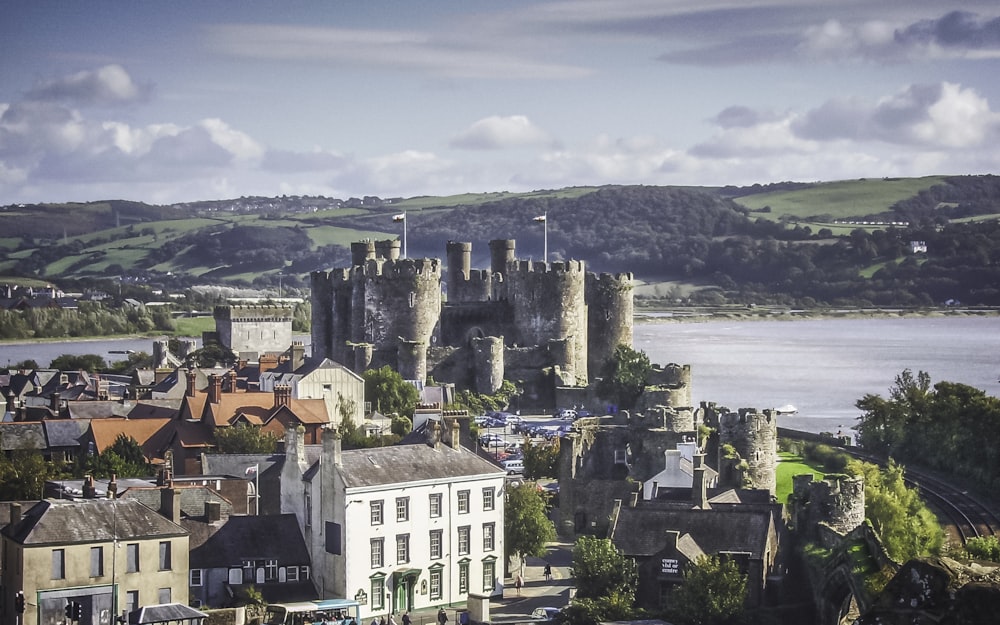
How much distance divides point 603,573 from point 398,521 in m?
5.15

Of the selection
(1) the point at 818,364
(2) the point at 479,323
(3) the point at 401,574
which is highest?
(2) the point at 479,323

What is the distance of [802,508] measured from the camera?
4294 cm

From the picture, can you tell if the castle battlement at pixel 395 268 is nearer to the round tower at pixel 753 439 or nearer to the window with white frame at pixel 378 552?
the round tower at pixel 753 439

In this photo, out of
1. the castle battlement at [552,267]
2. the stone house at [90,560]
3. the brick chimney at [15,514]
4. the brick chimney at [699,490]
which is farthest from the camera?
the castle battlement at [552,267]

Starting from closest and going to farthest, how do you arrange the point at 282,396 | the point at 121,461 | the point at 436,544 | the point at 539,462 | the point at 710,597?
the point at 710,597
the point at 436,544
the point at 121,461
the point at 539,462
the point at 282,396

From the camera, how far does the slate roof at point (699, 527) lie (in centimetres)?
4094

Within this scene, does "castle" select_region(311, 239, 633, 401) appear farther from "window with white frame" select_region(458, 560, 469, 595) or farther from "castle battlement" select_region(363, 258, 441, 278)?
"window with white frame" select_region(458, 560, 469, 595)

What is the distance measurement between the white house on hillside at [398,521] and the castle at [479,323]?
31.6m

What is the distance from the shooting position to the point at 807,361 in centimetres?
14875

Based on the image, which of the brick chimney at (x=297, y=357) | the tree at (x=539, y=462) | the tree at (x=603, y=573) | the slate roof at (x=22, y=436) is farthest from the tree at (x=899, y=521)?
the brick chimney at (x=297, y=357)

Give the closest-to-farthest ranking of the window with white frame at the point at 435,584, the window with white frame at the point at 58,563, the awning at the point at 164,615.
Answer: the awning at the point at 164,615 → the window with white frame at the point at 58,563 → the window with white frame at the point at 435,584

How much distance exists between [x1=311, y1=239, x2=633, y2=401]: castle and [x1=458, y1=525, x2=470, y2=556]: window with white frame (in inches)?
1272

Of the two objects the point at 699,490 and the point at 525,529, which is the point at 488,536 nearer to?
the point at 525,529

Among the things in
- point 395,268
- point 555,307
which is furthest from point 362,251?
point 555,307
